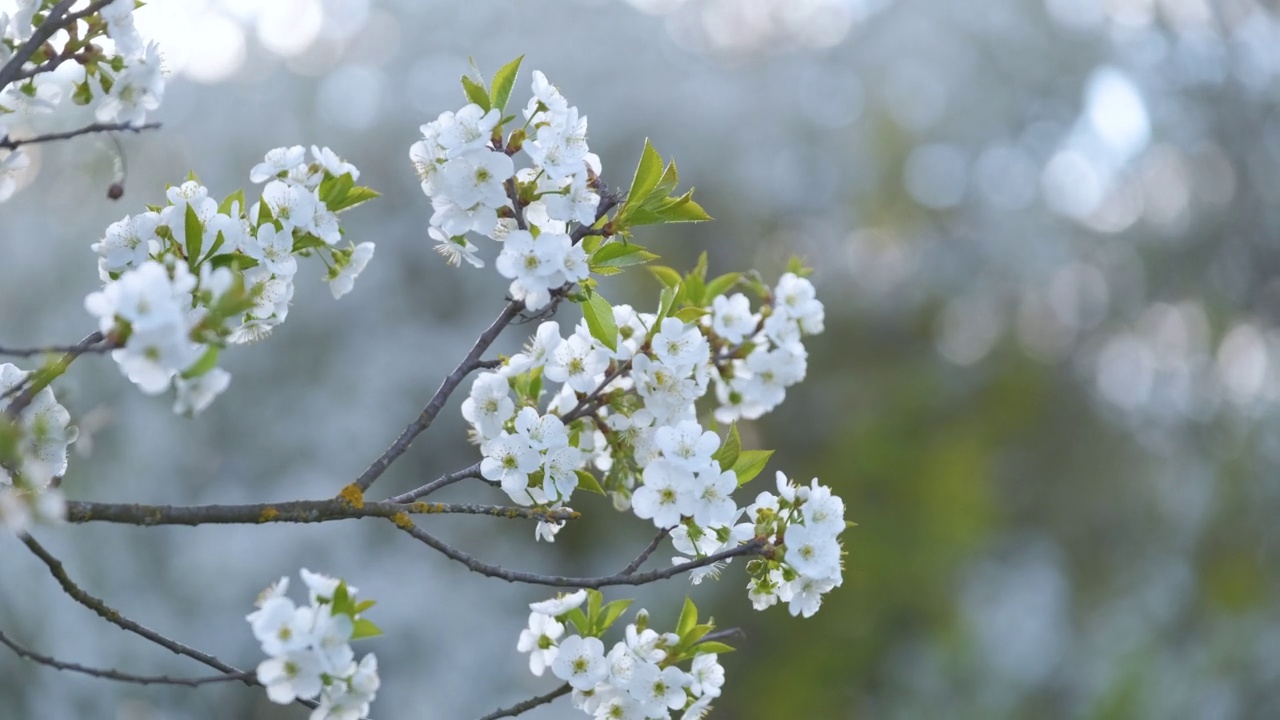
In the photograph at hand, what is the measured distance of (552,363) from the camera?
1.18 metres

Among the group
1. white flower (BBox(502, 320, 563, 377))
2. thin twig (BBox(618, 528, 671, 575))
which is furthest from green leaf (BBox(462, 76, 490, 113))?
thin twig (BBox(618, 528, 671, 575))

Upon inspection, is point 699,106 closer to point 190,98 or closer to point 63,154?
point 190,98

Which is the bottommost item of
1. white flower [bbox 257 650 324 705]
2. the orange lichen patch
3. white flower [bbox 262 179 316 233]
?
white flower [bbox 257 650 324 705]

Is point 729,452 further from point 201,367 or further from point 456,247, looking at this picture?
point 201,367

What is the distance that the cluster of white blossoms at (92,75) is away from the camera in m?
1.08

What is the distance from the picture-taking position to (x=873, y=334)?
5.42 meters

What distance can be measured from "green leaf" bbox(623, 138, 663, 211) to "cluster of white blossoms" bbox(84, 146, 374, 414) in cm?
28

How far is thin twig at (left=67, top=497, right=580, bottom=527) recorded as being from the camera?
2.92 ft

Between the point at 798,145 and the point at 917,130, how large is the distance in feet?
2.01

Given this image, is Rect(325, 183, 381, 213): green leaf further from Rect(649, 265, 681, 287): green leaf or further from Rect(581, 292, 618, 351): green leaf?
Rect(649, 265, 681, 287): green leaf

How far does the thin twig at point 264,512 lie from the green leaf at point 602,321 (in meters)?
0.18

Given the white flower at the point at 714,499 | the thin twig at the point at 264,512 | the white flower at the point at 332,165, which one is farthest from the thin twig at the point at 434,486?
the white flower at the point at 332,165

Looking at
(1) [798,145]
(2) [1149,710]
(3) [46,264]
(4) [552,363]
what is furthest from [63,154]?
(2) [1149,710]

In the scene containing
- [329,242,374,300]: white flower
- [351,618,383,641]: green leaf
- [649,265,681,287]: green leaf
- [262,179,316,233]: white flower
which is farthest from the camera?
[649,265,681,287]: green leaf
